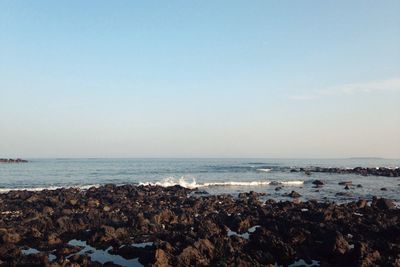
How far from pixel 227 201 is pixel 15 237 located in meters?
18.1

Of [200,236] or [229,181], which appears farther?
[229,181]

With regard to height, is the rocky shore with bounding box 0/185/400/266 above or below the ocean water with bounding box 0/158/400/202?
above

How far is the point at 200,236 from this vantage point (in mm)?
17766

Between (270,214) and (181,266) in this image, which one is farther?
(270,214)

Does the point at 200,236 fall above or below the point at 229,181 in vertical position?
above

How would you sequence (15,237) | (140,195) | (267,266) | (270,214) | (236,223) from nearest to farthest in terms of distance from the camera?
1. (267,266)
2. (15,237)
3. (236,223)
4. (270,214)
5. (140,195)

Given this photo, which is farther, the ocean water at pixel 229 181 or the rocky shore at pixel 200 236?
the ocean water at pixel 229 181

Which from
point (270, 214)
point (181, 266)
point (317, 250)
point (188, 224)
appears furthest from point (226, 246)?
point (270, 214)

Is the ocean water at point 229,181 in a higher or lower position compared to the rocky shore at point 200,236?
lower

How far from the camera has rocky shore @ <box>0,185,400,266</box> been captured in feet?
49.7

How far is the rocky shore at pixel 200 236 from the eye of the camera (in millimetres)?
15148

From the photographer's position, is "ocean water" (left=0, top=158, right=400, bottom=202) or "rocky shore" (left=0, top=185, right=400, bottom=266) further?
"ocean water" (left=0, top=158, right=400, bottom=202)

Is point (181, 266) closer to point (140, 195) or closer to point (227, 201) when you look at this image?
point (227, 201)

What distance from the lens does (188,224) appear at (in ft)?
76.0
